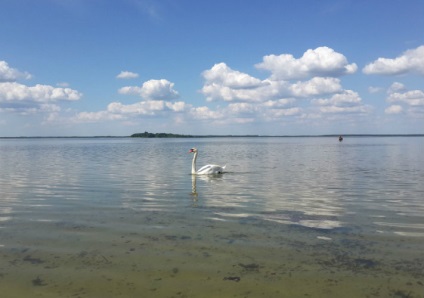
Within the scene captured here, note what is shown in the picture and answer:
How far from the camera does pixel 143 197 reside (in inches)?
707

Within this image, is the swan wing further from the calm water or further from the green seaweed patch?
the green seaweed patch

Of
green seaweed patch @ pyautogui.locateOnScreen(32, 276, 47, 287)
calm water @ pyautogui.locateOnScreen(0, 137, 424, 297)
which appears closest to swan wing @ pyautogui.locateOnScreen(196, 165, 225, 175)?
calm water @ pyautogui.locateOnScreen(0, 137, 424, 297)

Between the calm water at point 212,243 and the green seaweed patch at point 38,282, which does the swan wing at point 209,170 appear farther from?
the green seaweed patch at point 38,282

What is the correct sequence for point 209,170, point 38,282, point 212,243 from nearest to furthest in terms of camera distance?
point 38,282
point 212,243
point 209,170

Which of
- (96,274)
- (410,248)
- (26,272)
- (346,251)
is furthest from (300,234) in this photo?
(26,272)

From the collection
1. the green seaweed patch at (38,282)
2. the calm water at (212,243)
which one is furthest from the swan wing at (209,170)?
the green seaweed patch at (38,282)

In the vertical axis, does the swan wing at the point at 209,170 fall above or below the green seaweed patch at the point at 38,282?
above

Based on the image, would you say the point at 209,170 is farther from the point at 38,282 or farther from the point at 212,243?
the point at 38,282

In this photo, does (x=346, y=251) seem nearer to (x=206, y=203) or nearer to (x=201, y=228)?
(x=201, y=228)

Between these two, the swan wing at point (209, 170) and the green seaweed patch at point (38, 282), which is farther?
the swan wing at point (209, 170)

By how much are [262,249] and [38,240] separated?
6.19 m

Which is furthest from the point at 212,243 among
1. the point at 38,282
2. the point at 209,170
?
the point at 209,170

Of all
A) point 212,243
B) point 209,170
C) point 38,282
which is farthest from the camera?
point 209,170

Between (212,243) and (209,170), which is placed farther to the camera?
(209,170)
